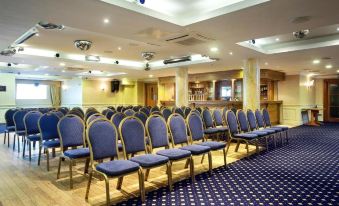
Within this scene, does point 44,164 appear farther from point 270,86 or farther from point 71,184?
point 270,86

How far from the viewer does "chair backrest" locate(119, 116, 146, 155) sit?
3553mm

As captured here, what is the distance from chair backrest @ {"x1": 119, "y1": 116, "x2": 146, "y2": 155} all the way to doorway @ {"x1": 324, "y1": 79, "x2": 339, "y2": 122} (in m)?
14.1

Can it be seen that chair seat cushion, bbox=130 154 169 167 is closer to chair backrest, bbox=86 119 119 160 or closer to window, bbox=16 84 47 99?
chair backrest, bbox=86 119 119 160

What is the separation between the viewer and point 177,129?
4312 mm

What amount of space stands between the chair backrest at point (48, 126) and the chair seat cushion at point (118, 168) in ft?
7.74

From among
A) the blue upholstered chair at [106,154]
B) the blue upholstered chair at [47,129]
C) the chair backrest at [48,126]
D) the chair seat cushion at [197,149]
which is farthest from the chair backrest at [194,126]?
the chair backrest at [48,126]

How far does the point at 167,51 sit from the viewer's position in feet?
28.3

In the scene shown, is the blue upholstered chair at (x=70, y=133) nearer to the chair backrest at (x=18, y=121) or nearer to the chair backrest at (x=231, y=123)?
the chair backrest at (x=18, y=121)

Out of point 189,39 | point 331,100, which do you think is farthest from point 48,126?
point 331,100

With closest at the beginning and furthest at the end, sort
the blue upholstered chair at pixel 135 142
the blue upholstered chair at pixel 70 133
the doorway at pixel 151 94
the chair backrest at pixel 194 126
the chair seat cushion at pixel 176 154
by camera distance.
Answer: the blue upholstered chair at pixel 135 142 < the chair seat cushion at pixel 176 154 < the blue upholstered chair at pixel 70 133 < the chair backrest at pixel 194 126 < the doorway at pixel 151 94

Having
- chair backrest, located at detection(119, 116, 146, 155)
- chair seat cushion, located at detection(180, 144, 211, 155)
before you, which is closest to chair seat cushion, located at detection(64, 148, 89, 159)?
chair backrest, located at detection(119, 116, 146, 155)

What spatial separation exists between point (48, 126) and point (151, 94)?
1428cm

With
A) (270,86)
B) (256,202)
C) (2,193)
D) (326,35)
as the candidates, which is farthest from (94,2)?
(270,86)

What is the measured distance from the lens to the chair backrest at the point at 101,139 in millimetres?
3230
